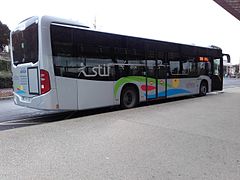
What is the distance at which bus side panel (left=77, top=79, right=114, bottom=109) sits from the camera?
7.64 meters

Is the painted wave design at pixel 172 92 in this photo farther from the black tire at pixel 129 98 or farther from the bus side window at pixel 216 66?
the bus side window at pixel 216 66

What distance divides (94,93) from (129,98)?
6.67ft

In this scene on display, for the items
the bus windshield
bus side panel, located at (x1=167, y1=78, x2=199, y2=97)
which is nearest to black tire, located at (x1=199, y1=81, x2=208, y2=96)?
bus side panel, located at (x1=167, y1=78, x2=199, y2=97)

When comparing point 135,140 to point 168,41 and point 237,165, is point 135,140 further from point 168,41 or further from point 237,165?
point 168,41

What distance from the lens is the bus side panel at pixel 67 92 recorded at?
7098mm

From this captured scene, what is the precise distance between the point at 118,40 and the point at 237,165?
6346mm

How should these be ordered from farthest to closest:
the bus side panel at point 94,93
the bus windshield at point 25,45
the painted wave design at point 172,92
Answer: the painted wave design at point 172,92
the bus side panel at point 94,93
the bus windshield at point 25,45

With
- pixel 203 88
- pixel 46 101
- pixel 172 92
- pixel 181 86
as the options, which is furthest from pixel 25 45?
pixel 203 88

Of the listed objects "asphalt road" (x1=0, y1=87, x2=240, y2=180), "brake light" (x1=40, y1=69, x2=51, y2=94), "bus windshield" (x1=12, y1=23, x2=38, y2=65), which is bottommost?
"asphalt road" (x1=0, y1=87, x2=240, y2=180)

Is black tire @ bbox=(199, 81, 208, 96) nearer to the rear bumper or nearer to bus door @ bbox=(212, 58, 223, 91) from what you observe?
bus door @ bbox=(212, 58, 223, 91)

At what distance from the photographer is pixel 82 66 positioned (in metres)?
7.68

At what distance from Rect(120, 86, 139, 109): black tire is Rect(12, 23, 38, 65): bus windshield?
381 cm

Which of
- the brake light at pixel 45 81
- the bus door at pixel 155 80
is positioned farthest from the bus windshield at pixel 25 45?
the bus door at pixel 155 80

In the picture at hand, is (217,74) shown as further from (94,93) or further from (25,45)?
(25,45)
